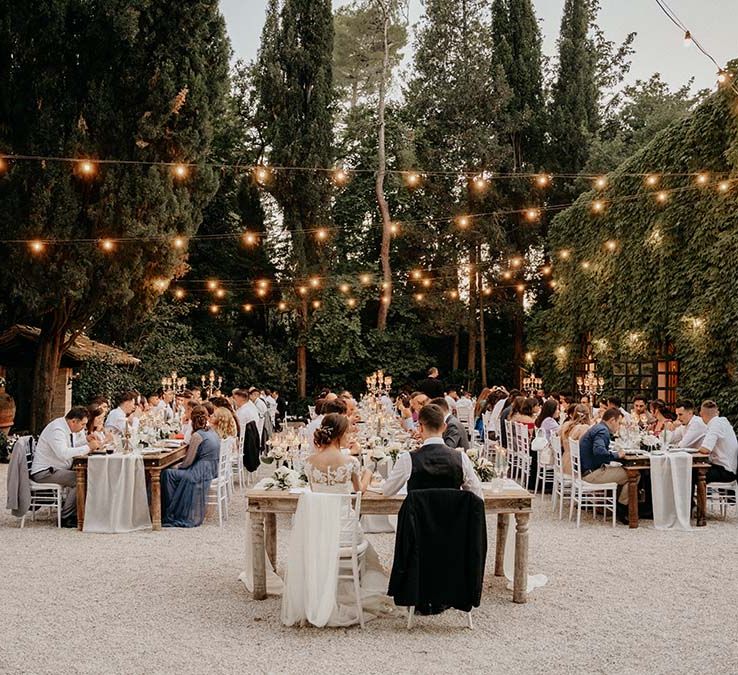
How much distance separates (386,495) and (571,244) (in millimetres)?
16941

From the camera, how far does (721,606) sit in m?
5.18

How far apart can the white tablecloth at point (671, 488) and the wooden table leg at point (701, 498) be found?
0.35 ft

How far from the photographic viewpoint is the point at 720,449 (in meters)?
8.37

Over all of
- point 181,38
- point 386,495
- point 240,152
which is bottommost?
point 386,495

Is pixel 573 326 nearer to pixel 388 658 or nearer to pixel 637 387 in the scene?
pixel 637 387

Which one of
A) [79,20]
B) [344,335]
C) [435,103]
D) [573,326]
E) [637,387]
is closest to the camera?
[79,20]

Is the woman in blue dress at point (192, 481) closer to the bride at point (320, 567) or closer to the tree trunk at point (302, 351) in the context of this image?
the bride at point (320, 567)

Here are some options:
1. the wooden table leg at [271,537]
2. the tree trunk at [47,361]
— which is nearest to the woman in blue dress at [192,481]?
the wooden table leg at [271,537]

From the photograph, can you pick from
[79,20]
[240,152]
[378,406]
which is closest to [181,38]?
[79,20]

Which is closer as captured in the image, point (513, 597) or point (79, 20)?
point (513, 597)

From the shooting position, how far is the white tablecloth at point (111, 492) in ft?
24.8

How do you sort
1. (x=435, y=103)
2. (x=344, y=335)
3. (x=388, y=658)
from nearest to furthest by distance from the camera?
(x=388, y=658), (x=344, y=335), (x=435, y=103)

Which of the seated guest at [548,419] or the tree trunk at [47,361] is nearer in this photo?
the seated guest at [548,419]

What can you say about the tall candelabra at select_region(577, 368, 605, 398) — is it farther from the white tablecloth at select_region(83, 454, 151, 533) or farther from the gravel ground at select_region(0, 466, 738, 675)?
the white tablecloth at select_region(83, 454, 151, 533)
